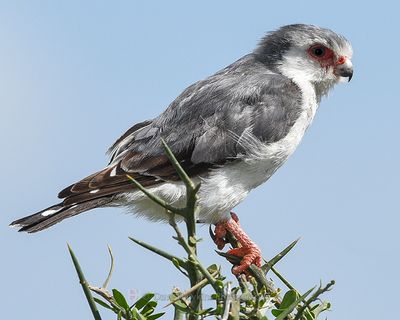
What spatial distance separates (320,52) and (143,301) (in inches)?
186

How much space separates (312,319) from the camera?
1941 mm

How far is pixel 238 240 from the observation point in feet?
16.5

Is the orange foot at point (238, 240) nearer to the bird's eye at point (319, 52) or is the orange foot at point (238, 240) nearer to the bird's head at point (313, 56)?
the bird's head at point (313, 56)

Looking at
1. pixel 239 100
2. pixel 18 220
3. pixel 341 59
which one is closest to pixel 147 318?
pixel 18 220

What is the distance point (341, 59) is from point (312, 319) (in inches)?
183

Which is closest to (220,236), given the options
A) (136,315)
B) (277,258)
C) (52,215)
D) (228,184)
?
(228,184)

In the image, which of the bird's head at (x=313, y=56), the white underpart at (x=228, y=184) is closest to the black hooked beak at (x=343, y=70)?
the bird's head at (x=313, y=56)

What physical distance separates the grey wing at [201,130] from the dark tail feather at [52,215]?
1.9 inches

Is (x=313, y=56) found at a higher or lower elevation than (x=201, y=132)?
higher

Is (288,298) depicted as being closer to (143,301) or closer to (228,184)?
(143,301)

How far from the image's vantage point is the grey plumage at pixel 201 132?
16.5 ft

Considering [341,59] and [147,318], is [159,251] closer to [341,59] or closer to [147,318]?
[147,318]

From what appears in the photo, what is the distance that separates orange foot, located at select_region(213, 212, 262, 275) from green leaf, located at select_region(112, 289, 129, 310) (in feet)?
8.37

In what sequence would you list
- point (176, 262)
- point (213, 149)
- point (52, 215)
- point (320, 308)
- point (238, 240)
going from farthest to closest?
1. point (213, 149)
2. point (238, 240)
3. point (52, 215)
4. point (320, 308)
5. point (176, 262)
